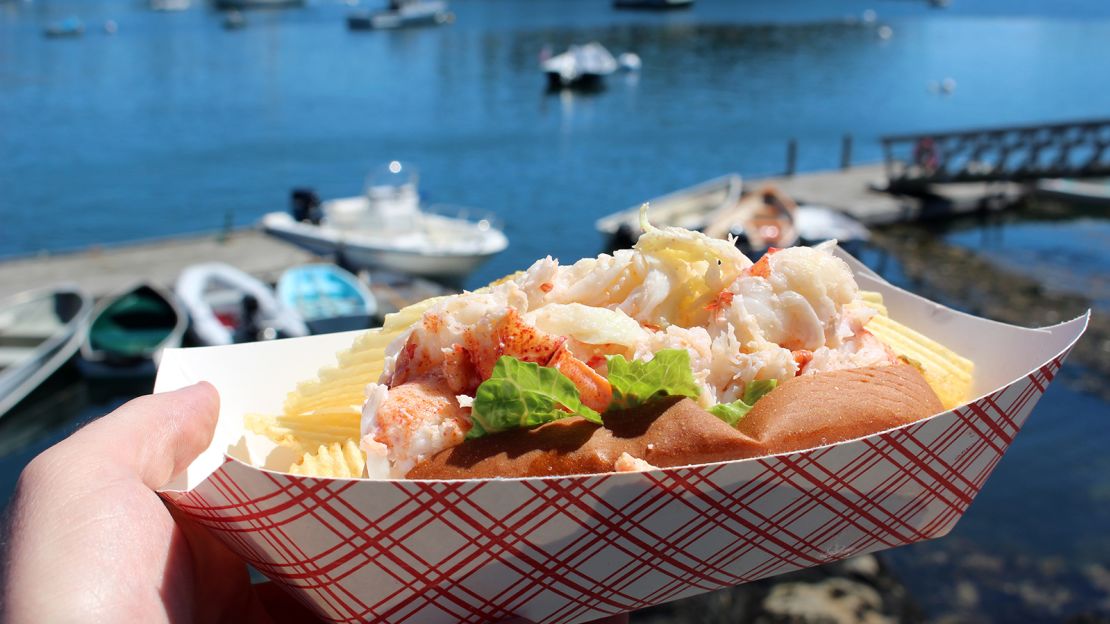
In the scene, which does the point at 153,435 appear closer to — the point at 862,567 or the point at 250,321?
the point at 862,567

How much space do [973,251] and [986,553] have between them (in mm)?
18861

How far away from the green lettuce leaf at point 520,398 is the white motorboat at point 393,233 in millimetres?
21024

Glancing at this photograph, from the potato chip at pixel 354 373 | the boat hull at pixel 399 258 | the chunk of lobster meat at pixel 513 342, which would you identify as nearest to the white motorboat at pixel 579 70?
the boat hull at pixel 399 258

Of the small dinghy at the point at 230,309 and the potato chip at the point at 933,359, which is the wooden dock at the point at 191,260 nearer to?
the small dinghy at the point at 230,309

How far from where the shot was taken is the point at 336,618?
234cm

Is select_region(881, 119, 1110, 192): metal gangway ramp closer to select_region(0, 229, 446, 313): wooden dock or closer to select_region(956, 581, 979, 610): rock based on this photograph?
select_region(0, 229, 446, 313): wooden dock

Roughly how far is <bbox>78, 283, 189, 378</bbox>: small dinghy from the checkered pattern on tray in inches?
698

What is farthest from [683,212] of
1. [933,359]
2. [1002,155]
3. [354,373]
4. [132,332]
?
[354,373]

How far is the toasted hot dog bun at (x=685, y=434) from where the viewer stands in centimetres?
216

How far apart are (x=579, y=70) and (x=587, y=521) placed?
65670 millimetres

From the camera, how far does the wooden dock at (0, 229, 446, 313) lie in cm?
2228

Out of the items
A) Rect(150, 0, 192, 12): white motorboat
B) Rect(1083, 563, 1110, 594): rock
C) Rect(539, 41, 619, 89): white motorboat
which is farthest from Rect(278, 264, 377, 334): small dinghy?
Rect(150, 0, 192, 12): white motorboat

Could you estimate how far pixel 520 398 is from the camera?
224 cm

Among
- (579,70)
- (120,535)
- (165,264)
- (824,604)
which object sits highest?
(120,535)
